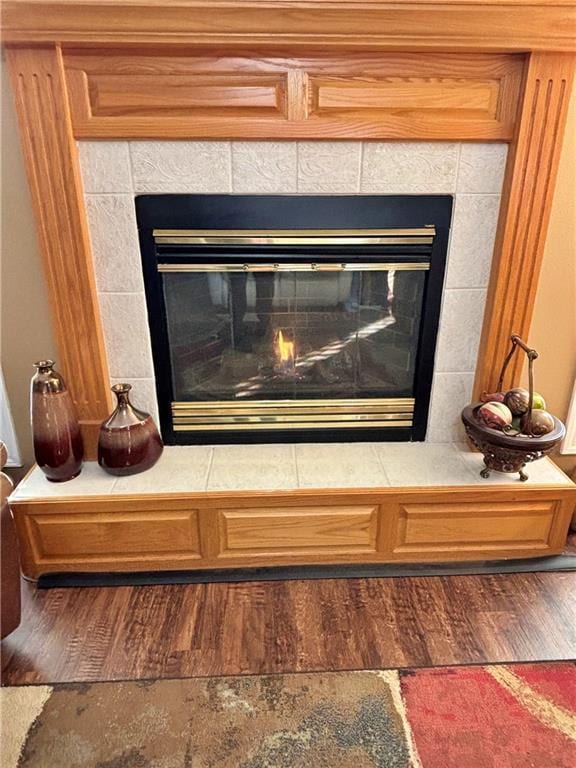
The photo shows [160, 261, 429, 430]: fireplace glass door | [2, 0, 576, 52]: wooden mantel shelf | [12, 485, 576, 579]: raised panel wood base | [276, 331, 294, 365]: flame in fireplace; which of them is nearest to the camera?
[2, 0, 576, 52]: wooden mantel shelf

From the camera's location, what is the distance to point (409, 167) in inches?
65.0

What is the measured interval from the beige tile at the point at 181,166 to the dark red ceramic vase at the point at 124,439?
2.18 feet

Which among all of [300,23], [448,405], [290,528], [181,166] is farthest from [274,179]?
[290,528]

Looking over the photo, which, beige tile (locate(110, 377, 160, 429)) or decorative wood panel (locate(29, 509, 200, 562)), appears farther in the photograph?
beige tile (locate(110, 377, 160, 429))

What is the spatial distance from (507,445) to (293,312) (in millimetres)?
852

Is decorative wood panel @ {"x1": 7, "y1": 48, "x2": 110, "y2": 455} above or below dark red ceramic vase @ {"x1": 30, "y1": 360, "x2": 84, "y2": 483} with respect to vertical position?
above

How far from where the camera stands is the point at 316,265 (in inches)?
70.3

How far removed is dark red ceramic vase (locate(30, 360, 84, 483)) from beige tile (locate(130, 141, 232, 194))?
A: 0.67 m

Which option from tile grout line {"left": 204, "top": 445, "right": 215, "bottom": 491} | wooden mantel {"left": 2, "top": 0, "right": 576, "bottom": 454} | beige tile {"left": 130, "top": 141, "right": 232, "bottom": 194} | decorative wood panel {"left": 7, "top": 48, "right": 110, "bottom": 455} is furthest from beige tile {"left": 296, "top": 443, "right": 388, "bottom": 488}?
beige tile {"left": 130, "top": 141, "right": 232, "bottom": 194}

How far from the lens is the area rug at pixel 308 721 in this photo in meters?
1.24

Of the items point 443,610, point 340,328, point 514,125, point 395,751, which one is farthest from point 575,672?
point 514,125

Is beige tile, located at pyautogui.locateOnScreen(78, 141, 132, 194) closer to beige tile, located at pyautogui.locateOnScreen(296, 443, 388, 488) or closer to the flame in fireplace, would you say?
the flame in fireplace

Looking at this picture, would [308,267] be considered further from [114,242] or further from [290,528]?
[290,528]

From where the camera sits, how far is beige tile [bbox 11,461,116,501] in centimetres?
169
